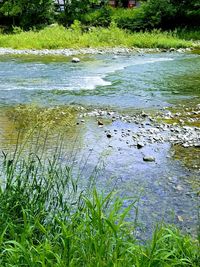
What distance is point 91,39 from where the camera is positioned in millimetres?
23516

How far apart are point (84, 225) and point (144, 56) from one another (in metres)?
16.5

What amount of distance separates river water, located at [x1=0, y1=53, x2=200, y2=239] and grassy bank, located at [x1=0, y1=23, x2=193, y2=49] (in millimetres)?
2671

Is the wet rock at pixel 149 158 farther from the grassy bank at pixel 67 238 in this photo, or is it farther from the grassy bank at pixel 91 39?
the grassy bank at pixel 91 39

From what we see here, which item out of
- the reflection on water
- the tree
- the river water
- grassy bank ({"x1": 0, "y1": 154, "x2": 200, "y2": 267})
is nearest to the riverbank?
the river water

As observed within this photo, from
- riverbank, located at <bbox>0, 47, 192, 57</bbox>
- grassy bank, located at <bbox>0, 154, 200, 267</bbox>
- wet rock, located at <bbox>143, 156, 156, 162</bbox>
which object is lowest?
riverbank, located at <bbox>0, 47, 192, 57</bbox>

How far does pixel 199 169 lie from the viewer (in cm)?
696

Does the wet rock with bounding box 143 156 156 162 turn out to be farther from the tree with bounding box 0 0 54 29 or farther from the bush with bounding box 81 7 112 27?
the tree with bounding box 0 0 54 29

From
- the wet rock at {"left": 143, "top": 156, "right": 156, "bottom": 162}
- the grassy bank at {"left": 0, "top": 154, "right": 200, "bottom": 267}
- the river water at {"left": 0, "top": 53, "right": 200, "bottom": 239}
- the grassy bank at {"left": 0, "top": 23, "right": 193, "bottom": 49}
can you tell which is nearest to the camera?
the grassy bank at {"left": 0, "top": 154, "right": 200, "bottom": 267}

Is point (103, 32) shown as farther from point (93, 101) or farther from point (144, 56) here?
point (93, 101)

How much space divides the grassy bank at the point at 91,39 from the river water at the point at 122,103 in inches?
105

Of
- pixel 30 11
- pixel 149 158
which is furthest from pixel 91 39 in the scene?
pixel 149 158

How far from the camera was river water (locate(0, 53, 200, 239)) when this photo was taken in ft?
19.6

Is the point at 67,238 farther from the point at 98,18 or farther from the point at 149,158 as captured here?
the point at 98,18

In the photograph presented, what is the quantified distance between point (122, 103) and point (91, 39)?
1282cm
